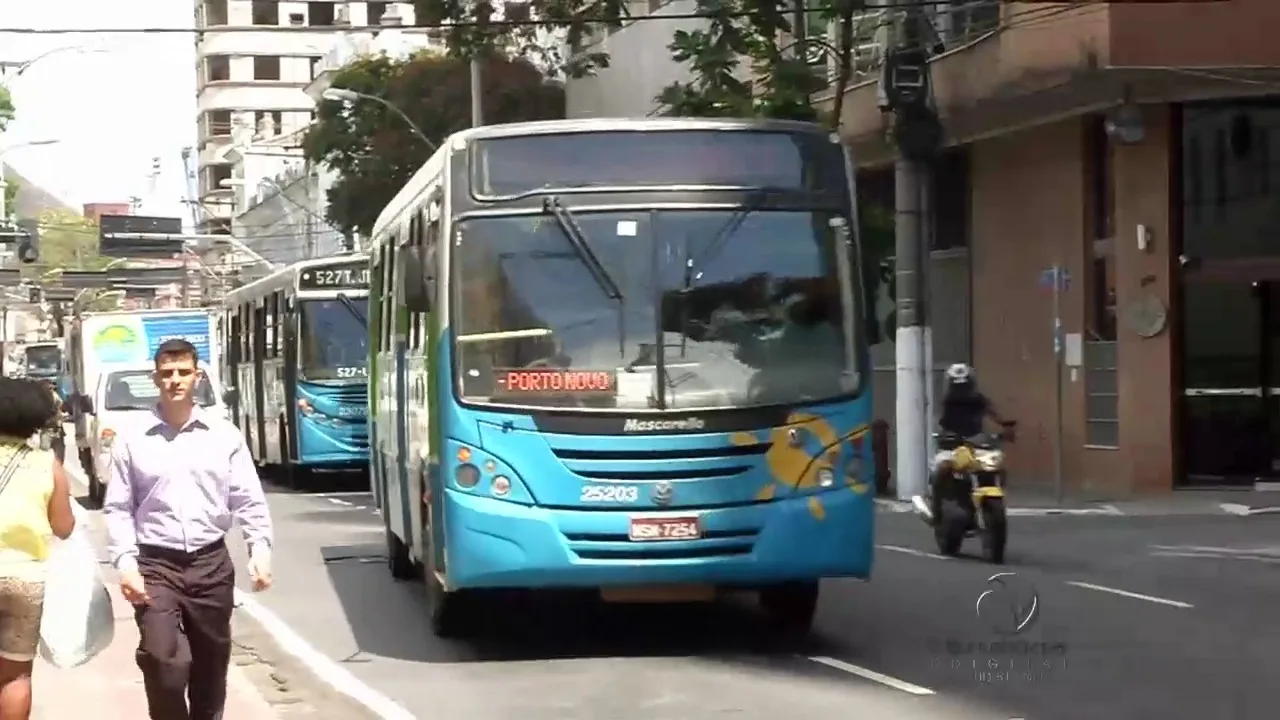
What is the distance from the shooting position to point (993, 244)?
29.6 metres

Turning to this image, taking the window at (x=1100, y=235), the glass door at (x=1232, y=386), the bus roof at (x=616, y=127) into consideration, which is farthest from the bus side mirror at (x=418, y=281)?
the window at (x=1100, y=235)

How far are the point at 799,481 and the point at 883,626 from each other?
1988 mm

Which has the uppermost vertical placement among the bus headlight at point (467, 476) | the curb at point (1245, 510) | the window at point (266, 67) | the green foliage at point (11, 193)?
the window at point (266, 67)

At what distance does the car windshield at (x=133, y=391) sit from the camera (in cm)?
2723

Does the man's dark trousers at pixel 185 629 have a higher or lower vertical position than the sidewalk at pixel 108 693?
higher

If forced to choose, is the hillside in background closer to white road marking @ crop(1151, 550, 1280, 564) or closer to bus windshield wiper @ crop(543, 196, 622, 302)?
white road marking @ crop(1151, 550, 1280, 564)

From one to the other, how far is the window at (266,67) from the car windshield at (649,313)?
99133mm

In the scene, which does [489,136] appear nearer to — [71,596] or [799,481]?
[799,481]

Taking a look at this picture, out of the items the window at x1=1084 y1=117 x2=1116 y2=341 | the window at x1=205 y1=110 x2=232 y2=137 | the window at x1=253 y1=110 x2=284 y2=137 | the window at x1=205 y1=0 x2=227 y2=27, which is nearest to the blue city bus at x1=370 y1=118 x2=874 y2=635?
the window at x1=1084 y1=117 x2=1116 y2=341

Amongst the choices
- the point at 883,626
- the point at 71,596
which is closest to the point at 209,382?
the point at 883,626

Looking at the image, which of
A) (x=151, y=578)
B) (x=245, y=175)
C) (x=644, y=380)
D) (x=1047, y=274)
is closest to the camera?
(x=151, y=578)

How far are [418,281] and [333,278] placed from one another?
59.9 feet

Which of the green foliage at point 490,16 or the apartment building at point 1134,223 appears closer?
the apartment building at point 1134,223

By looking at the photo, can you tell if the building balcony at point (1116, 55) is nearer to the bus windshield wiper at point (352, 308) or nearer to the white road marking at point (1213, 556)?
the white road marking at point (1213, 556)
